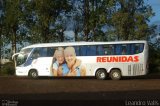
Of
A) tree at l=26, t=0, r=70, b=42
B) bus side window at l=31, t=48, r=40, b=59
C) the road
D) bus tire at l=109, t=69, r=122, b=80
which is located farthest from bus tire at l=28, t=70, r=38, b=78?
the road

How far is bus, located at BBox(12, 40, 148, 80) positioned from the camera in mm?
34625

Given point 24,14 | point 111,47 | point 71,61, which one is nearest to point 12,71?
point 24,14

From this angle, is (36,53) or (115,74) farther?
(36,53)

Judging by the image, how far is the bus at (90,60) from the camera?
114ft

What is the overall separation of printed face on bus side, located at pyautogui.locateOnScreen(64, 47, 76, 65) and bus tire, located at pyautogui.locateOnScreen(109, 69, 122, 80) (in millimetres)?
2844

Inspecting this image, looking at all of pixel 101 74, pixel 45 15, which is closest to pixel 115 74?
pixel 101 74

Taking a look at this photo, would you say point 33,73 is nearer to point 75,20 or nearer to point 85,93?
point 75,20

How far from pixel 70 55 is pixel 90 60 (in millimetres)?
1563

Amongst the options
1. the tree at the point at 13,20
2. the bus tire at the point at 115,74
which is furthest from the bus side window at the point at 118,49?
the tree at the point at 13,20

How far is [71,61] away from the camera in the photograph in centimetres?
3619

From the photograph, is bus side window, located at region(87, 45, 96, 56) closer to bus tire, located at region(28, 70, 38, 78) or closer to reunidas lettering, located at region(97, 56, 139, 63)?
reunidas lettering, located at region(97, 56, 139, 63)

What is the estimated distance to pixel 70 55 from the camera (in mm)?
36250

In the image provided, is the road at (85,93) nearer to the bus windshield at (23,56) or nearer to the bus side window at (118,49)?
the bus side window at (118,49)

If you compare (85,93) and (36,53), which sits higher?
(36,53)
